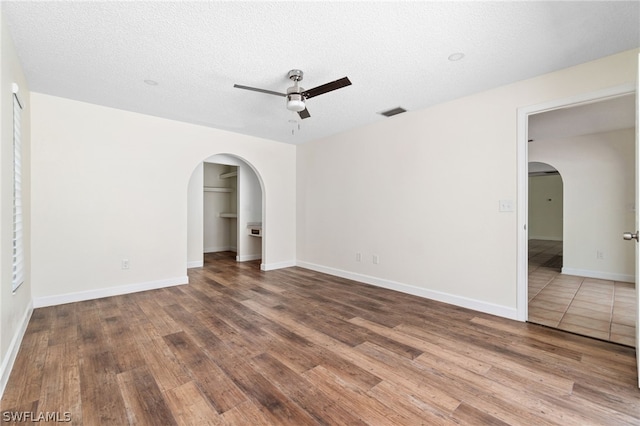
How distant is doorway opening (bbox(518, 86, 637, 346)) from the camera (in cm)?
304

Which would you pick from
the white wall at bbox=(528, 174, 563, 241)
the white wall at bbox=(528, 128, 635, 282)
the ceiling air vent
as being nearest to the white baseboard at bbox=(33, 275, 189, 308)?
the ceiling air vent

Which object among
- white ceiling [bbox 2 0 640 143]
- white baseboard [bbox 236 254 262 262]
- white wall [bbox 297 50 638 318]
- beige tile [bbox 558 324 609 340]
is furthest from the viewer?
white baseboard [bbox 236 254 262 262]

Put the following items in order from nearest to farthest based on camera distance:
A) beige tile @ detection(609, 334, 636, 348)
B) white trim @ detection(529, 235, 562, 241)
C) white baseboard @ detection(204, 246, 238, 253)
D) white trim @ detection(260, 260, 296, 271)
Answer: beige tile @ detection(609, 334, 636, 348)
white trim @ detection(260, 260, 296, 271)
white baseboard @ detection(204, 246, 238, 253)
white trim @ detection(529, 235, 562, 241)

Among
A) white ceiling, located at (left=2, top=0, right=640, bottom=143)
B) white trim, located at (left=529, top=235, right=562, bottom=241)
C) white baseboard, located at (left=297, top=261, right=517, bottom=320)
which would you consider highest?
white ceiling, located at (left=2, top=0, right=640, bottom=143)

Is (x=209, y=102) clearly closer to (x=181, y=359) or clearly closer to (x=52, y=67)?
(x=52, y=67)

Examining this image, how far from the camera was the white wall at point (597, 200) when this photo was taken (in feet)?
15.4

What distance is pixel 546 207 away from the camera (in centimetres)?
1030

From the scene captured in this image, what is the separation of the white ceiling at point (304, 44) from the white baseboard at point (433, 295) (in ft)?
7.92

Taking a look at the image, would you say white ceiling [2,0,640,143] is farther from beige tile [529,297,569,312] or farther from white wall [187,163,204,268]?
beige tile [529,297,569,312]

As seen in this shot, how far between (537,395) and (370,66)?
279 cm

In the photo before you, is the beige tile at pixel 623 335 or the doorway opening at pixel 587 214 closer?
the beige tile at pixel 623 335

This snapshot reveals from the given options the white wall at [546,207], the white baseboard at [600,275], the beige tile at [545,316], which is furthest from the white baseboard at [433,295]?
the white wall at [546,207]

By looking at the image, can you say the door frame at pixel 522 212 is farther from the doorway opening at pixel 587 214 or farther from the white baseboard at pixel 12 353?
the white baseboard at pixel 12 353

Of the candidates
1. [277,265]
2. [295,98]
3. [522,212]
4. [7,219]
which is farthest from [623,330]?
[7,219]
